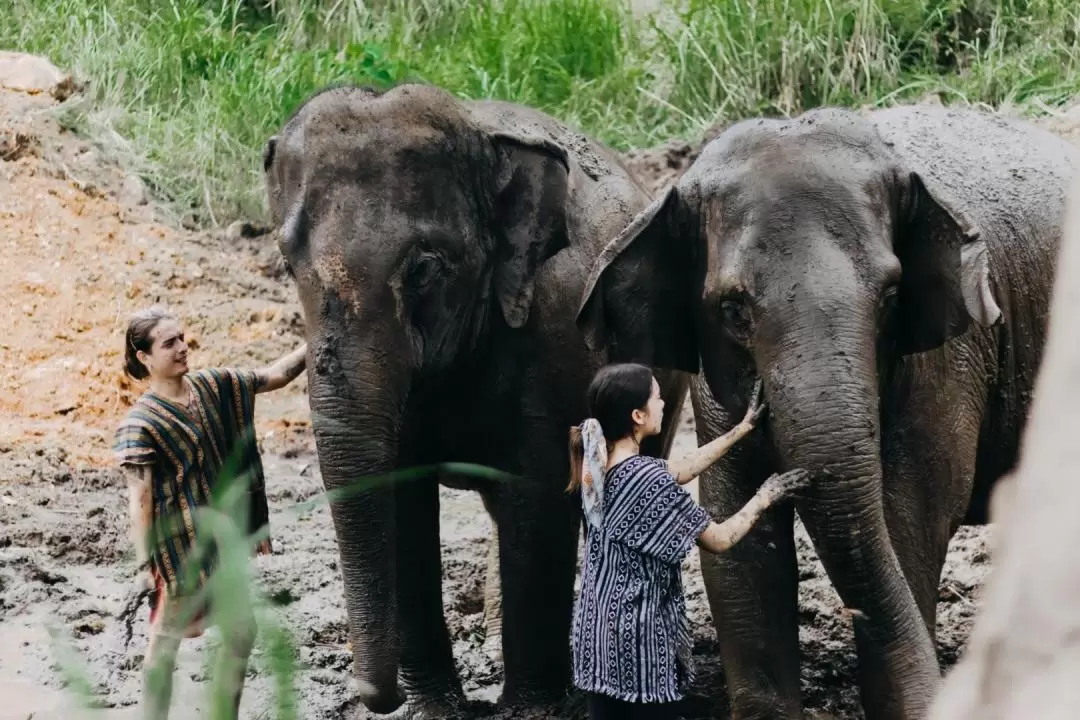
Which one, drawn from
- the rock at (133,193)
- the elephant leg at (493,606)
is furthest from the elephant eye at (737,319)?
the rock at (133,193)

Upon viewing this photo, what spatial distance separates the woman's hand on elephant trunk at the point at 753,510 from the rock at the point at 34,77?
371 inches

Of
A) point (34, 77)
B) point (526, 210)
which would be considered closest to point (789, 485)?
point (526, 210)

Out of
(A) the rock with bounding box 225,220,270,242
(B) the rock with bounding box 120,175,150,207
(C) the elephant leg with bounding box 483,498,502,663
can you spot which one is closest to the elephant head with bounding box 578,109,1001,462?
(C) the elephant leg with bounding box 483,498,502,663

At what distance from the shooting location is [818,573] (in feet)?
26.0

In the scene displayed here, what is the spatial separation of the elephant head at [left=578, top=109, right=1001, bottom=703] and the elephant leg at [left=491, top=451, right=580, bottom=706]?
0.78 meters

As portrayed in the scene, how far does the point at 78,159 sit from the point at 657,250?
313 inches

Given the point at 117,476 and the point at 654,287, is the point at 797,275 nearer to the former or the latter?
the point at 654,287

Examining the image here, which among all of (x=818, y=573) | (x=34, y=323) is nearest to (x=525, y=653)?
(x=818, y=573)

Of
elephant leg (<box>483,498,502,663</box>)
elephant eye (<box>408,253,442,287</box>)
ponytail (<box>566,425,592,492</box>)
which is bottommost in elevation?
elephant leg (<box>483,498,502,663</box>)

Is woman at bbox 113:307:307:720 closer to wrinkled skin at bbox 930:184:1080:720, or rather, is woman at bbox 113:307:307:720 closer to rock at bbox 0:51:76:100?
wrinkled skin at bbox 930:184:1080:720

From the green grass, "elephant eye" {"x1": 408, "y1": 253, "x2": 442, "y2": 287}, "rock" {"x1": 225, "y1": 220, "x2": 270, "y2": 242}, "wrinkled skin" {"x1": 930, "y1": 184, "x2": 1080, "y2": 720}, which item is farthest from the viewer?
"rock" {"x1": 225, "y1": 220, "x2": 270, "y2": 242}

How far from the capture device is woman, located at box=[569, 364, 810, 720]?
184 inches

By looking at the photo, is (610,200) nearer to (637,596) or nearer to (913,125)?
(913,125)

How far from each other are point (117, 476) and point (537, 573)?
12.2ft
